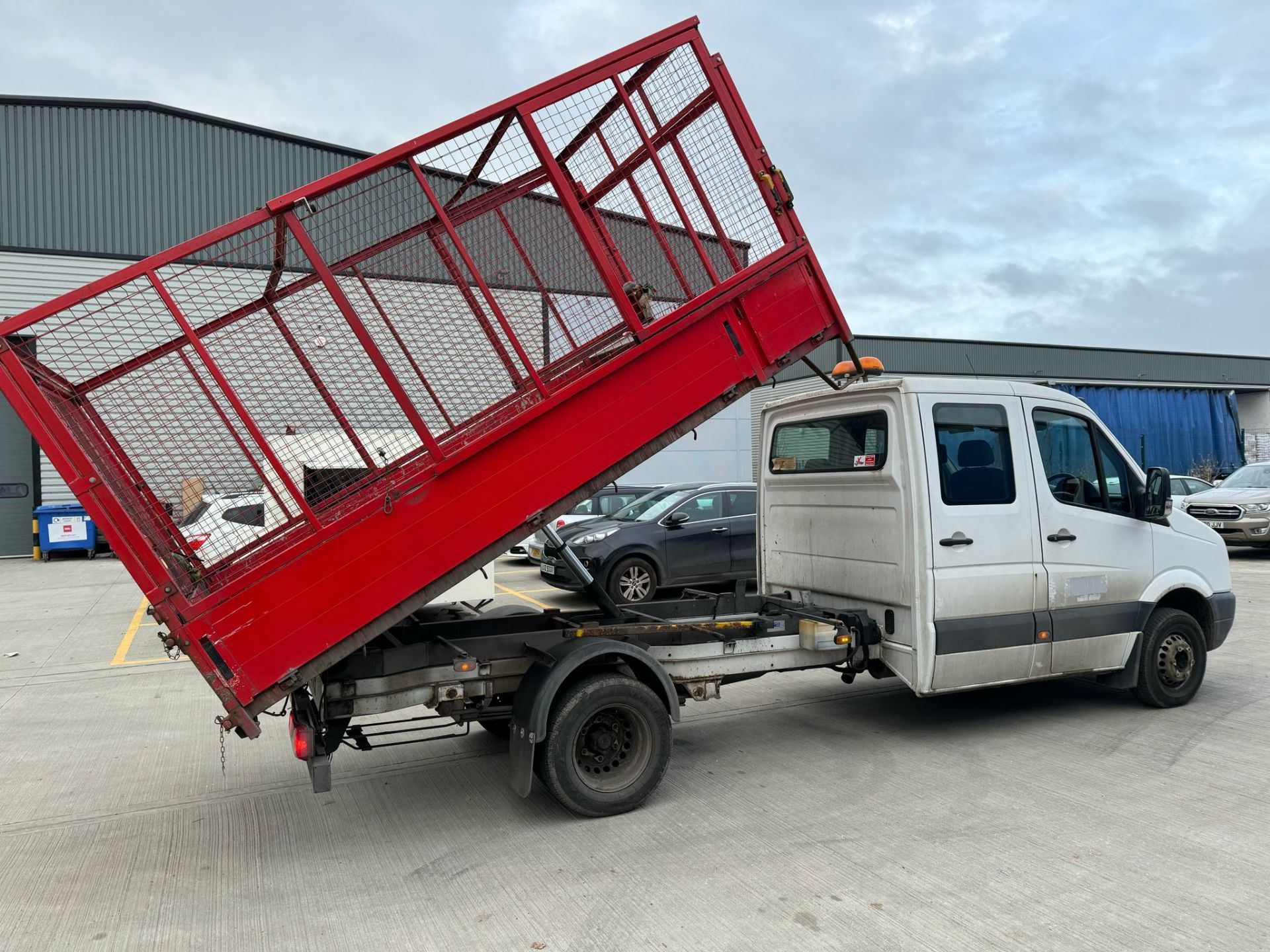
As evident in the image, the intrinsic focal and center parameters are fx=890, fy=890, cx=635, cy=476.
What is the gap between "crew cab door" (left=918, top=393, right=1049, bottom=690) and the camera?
209 inches

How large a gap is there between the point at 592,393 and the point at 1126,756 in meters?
3.89

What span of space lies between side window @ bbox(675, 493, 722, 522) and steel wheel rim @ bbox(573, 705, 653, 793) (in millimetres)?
7521

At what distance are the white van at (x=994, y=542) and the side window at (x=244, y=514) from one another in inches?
140

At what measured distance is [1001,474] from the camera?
18.3 feet

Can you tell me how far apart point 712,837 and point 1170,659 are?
393 centimetres

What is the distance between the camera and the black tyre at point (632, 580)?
1163 centimetres

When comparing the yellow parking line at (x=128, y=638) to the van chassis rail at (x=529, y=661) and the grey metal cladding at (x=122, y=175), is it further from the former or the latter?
the grey metal cladding at (x=122, y=175)

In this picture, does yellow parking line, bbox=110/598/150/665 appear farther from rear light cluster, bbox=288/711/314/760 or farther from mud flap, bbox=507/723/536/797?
mud flap, bbox=507/723/536/797

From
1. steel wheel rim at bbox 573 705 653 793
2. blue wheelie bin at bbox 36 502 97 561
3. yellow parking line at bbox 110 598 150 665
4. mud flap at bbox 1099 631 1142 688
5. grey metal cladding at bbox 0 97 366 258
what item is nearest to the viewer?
steel wheel rim at bbox 573 705 653 793

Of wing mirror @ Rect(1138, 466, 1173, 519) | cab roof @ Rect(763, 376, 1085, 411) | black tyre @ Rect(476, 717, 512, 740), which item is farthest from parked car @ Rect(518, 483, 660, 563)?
wing mirror @ Rect(1138, 466, 1173, 519)

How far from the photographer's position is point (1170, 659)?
6.23m

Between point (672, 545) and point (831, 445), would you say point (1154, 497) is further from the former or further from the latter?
point (672, 545)

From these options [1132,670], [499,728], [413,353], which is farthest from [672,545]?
[413,353]

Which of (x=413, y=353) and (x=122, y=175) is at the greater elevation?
(x=122, y=175)
